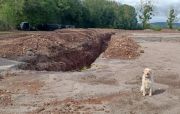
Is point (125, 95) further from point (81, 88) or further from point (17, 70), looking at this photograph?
point (17, 70)

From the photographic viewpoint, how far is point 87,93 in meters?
12.7

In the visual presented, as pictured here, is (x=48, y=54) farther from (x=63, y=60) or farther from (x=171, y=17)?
(x=171, y=17)

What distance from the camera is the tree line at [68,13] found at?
62.0 metres

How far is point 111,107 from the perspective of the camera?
11.0 meters

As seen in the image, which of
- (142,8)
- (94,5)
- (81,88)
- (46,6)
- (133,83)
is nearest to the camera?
(81,88)

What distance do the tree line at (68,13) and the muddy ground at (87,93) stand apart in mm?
39623

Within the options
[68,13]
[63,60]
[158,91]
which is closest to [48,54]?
[63,60]

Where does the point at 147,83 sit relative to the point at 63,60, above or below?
above

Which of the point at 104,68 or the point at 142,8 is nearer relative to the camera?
the point at 104,68

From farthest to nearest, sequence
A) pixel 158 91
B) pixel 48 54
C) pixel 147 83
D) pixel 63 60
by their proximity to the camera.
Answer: pixel 63 60 < pixel 48 54 < pixel 158 91 < pixel 147 83

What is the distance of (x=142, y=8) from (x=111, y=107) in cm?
9972

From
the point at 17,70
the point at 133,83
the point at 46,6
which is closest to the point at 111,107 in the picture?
the point at 133,83

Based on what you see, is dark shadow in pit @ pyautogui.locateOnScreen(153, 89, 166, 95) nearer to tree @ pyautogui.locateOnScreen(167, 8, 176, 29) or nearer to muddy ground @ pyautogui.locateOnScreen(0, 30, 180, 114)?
muddy ground @ pyautogui.locateOnScreen(0, 30, 180, 114)

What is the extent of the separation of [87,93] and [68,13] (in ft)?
233
